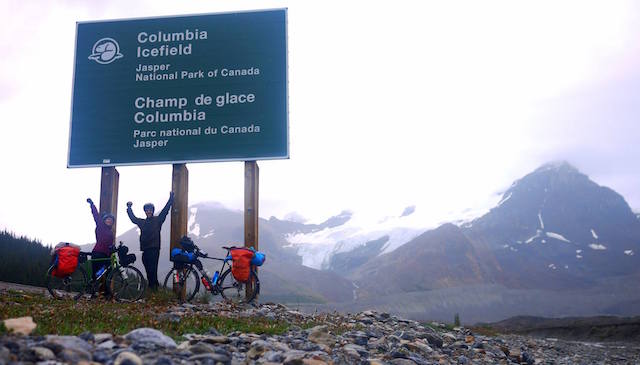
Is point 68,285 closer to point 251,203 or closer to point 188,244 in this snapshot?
point 188,244

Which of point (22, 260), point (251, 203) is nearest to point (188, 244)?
point (251, 203)

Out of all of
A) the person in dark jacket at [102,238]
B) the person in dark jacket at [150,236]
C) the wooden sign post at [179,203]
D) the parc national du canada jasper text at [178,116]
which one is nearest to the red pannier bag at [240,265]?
the person in dark jacket at [150,236]

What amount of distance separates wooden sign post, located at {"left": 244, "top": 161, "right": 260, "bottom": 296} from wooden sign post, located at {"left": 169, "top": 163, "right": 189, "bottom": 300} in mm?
1622

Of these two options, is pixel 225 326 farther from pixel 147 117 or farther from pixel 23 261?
pixel 23 261

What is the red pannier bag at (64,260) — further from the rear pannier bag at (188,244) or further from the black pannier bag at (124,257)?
the rear pannier bag at (188,244)

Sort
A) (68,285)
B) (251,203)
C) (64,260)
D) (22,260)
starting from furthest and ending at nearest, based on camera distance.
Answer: (22,260) → (251,203) → (68,285) → (64,260)

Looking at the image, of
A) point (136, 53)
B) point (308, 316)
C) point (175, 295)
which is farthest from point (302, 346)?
point (136, 53)

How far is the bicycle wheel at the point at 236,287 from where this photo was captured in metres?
14.9

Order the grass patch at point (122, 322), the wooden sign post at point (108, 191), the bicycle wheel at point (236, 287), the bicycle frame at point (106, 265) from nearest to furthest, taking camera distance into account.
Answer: the grass patch at point (122, 322)
the bicycle frame at point (106, 265)
the bicycle wheel at point (236, 287)
the wooden sign post at point (108, 191)

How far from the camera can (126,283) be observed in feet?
46.6

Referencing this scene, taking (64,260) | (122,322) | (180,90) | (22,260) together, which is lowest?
(122,322)

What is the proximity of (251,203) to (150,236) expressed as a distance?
9.58 ft

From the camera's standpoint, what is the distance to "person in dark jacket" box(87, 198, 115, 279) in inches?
569

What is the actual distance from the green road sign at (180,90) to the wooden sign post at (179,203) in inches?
14.6
